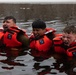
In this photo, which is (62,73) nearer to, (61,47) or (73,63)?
(73,63)

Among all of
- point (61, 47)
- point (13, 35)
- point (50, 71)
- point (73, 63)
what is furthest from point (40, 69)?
point (13, 35)

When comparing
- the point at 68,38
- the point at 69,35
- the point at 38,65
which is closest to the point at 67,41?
the point at 68,38

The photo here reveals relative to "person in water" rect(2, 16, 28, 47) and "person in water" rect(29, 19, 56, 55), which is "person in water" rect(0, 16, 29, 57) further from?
"person in water" rect(29, 19, 56, 55)

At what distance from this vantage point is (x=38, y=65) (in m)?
9.29

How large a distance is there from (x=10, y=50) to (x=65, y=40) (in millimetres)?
2360

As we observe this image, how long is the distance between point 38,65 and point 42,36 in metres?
2.09

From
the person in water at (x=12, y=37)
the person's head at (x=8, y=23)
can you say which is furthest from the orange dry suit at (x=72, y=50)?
the person's head at (x=8, y=23)

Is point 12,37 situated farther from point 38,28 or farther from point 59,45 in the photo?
→ point 59,45

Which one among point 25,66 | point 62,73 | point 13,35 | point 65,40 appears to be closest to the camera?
point 62,73

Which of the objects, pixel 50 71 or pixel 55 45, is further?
pixel 55 45

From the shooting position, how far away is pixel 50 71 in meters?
8.70

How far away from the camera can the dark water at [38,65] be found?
8.58 meters

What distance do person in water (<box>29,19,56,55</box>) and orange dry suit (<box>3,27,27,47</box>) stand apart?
71 centimetres

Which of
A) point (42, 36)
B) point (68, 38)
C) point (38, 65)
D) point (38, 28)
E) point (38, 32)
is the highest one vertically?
point (38, 28)
